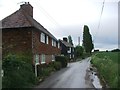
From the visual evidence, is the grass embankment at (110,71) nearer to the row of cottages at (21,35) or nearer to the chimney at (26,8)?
the row of cottages at (21,35)

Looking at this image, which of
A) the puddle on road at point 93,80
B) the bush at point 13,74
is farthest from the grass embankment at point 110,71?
the bush at point 13,74

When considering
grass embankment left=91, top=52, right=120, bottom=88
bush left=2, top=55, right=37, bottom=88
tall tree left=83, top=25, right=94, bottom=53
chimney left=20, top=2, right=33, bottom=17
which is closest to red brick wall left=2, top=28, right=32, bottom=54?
chimney left=20, top=2, right=33, bottom=17

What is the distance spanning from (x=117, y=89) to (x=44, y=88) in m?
6.75

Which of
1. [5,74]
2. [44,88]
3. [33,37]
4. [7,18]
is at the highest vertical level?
[7,18]

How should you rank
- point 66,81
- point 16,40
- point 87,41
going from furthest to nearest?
point 87,41, point 16,40, point 66,81

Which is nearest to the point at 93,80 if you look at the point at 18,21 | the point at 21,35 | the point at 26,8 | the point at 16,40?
the point at 21,35

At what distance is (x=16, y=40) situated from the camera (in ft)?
99.3

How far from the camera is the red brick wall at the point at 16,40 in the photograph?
29.6 meters

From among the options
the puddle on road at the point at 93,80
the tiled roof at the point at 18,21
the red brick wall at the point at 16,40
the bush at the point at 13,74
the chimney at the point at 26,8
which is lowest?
the puddle on road at the point at 93,80

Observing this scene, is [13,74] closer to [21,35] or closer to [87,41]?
[21,35]

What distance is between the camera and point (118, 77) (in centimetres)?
1516

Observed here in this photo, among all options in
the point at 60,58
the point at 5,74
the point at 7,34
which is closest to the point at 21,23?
the point at 7,34

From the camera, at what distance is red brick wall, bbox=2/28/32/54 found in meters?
29.6

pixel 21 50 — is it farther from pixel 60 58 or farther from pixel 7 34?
pixel 60 58
